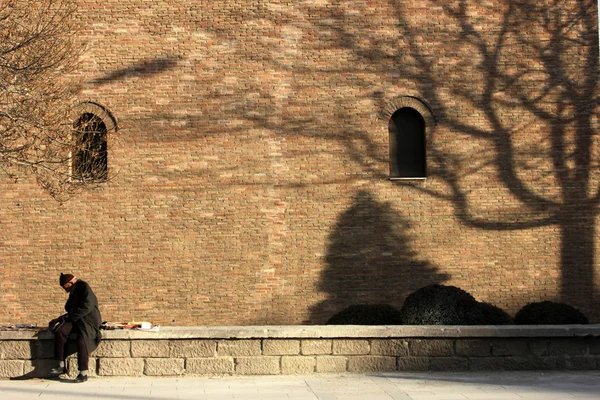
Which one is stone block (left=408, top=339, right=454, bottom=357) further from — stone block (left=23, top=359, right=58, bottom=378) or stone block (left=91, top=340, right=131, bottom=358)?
stone block (left=23, top=359, right=58, bottom=378)

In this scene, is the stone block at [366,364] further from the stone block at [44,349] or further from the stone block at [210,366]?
the stone block at [44,349]

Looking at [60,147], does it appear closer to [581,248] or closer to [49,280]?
→ [49,280]

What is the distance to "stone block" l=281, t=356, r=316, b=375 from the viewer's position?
977 cm

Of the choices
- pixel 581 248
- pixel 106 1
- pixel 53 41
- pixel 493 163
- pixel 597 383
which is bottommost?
pixel 597 383

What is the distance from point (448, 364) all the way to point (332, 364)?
57.0 inches

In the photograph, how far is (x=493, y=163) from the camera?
51.8ft

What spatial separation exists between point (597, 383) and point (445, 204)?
22.4 ft

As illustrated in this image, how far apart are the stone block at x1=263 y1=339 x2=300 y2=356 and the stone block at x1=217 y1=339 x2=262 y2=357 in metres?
0.10

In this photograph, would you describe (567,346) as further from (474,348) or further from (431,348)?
(431,348)

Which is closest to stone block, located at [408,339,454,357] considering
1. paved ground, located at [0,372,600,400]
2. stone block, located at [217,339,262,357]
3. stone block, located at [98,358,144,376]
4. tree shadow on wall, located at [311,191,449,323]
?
paved ground, located at [0,372,600,400]

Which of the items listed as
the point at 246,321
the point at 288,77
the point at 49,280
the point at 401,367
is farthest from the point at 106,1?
the point at 401,367

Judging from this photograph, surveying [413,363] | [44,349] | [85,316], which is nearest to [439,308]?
[413,363]

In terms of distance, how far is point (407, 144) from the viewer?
1598cm

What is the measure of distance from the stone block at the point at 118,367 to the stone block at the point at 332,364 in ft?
7.04
